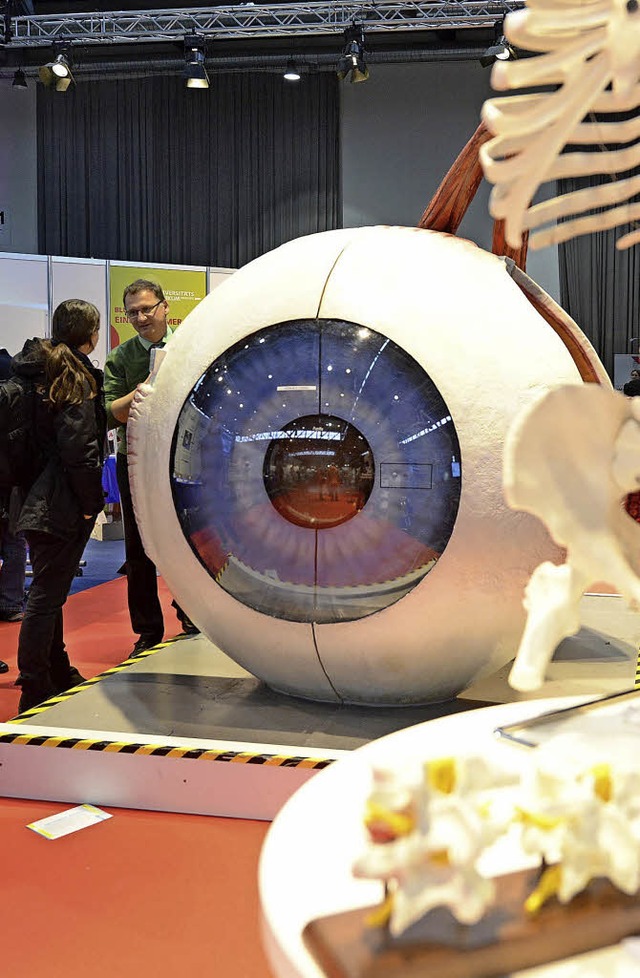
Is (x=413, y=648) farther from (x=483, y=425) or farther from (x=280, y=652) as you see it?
(x=483, y=425)

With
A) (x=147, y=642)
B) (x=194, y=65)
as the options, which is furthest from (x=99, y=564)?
(x=194, y=65)

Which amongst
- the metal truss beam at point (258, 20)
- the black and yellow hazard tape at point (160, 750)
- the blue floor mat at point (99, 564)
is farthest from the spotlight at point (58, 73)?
the black and yellow hazard tape at point (160, 750)

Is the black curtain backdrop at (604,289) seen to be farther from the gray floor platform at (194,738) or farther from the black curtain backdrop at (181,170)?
the gray floor platform at (194,738)

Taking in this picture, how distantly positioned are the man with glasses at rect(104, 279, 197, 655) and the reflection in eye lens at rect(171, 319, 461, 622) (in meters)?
1.54

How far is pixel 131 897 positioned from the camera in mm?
2541

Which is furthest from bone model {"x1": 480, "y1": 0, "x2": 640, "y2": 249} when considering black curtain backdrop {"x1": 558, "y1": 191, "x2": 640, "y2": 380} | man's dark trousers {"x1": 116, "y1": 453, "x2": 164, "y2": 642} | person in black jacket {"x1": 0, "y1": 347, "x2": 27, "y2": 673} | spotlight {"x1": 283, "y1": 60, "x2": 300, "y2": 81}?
black curtain backdrop {"x1": 558, "y1": 191, "x2": 640, "y2": 380}

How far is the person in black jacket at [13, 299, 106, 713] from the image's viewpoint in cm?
390

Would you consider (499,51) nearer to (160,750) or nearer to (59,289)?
(59,289)

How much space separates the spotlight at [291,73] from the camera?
12.0 metres

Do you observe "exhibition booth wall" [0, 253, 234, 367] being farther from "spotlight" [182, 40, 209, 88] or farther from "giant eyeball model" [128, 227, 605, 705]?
"giant eyeball model" [128, 227, 605, 705]

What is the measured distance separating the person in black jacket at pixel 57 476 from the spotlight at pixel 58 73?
7.13m

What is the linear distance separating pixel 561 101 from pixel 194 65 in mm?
10130

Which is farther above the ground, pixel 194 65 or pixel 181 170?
pixel 194 65

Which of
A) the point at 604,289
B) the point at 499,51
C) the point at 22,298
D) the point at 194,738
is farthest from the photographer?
the point at 604,289
